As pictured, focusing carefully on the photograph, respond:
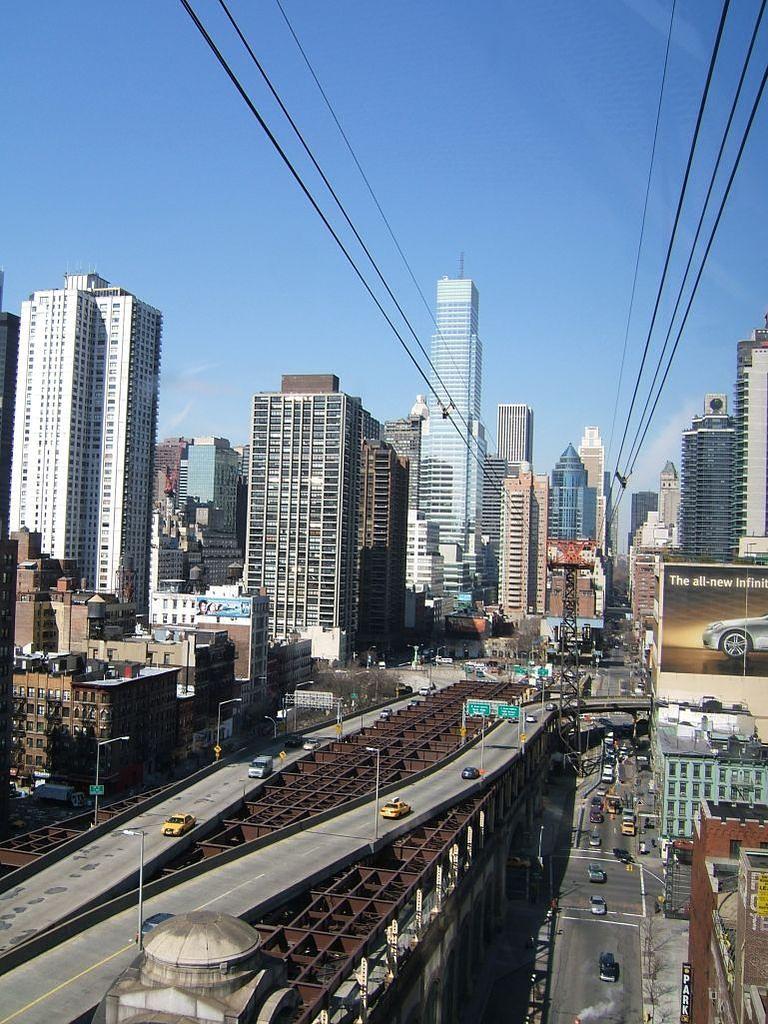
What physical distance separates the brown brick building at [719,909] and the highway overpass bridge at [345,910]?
7.70m

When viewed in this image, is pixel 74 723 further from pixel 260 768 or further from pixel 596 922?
pixel 596 922

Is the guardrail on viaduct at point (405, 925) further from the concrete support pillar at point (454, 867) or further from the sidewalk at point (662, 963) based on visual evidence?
the sidewalk at point (662, 963)

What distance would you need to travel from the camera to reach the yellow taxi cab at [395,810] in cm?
3700

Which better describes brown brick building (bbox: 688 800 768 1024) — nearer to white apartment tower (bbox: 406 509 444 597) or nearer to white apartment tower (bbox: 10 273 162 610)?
white apartment tower (bbox: 10 273 162 610)

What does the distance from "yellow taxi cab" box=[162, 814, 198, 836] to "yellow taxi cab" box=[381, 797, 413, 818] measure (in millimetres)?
7220

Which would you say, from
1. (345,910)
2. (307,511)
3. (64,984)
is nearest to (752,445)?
(307,511)

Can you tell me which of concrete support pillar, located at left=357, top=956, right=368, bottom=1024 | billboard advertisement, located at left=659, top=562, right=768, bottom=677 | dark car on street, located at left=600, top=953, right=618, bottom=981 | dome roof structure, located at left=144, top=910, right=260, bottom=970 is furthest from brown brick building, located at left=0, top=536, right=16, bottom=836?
billboard advertisement, located at left=659, top=562, right=768, bottom=677

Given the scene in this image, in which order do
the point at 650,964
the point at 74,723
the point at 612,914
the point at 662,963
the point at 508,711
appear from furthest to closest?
the point at 508,711 < the point at 74,723 < the point at 612,914 < the point at 662,963 < the point at 650,964

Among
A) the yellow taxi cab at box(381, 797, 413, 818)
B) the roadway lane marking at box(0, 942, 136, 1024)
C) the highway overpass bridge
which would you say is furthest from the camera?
the yellow taxi cab at box(381, 797, 413, 818)

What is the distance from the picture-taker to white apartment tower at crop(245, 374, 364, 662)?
115m

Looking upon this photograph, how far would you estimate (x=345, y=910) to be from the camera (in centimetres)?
2922

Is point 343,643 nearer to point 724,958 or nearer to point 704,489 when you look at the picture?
point 704,489

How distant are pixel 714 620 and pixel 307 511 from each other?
5749 centimetres

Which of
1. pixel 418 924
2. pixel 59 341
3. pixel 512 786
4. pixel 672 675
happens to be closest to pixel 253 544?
pixel 59 341
